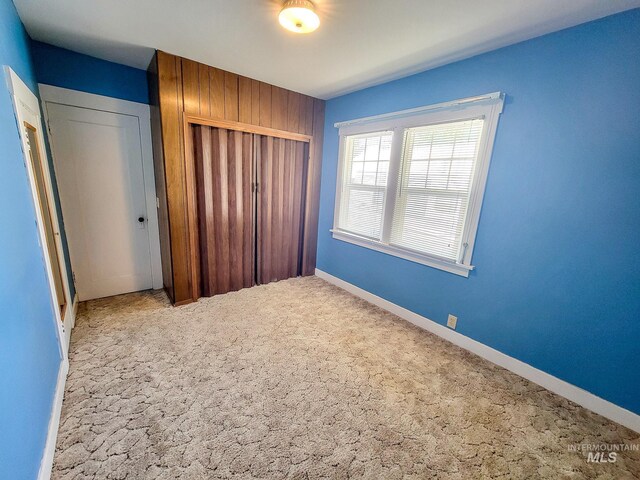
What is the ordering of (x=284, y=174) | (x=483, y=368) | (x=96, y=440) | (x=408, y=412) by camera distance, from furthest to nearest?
(x=284, y=174) < (x=483, y=368) < (x=408, y=412) < (x=96, y=440)

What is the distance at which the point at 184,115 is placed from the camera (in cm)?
251

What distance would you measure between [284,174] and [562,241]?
282 centimetres

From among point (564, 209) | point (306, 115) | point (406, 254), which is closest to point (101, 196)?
point (306, 115)

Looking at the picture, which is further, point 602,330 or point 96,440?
point 602,330

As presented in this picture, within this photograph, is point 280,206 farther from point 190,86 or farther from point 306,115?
point 190,86

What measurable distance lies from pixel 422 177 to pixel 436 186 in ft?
0.57

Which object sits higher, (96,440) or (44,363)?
(44,363)

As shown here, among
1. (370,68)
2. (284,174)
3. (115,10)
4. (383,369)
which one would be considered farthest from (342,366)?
(115,10)

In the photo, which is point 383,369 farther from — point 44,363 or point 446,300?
point 44,363

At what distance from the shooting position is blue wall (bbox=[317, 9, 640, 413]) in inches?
62.2

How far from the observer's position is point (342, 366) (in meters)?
2.05

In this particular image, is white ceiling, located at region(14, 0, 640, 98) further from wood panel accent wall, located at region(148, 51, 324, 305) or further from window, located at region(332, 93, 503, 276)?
window, located at region(332, 93, 503, 276)

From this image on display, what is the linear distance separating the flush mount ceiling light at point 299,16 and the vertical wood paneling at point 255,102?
1.28 metres

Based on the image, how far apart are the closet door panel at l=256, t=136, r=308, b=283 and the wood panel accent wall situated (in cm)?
30
